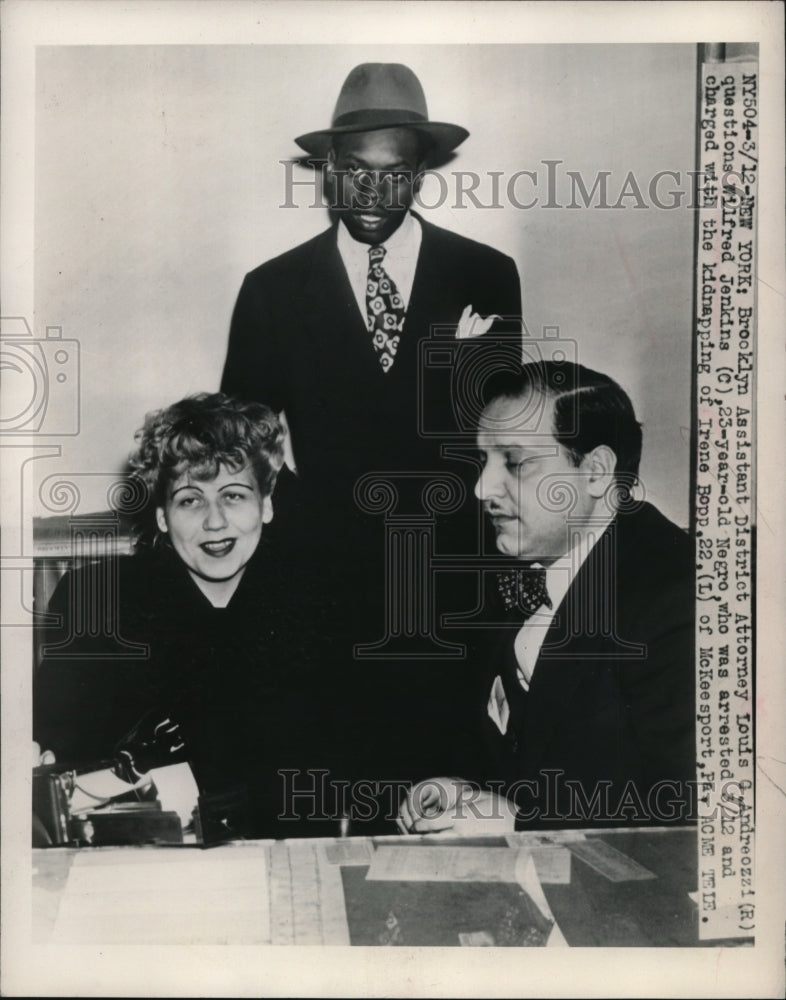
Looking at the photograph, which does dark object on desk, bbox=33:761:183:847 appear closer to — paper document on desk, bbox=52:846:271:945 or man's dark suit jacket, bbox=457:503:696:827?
paper document on desk, bbox=52:846:271:945

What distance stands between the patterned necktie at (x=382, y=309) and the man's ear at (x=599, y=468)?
0.57 metres

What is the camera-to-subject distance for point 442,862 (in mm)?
2305

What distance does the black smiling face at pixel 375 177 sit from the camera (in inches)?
91.9

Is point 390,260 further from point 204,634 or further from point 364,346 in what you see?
point 204,634

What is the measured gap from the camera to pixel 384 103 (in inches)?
91.3

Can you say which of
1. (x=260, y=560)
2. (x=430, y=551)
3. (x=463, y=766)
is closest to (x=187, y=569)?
(x=260, y=560)

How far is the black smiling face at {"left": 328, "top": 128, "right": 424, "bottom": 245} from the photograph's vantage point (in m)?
2.33

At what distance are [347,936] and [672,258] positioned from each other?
192cm

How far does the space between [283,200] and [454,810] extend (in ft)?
5.36

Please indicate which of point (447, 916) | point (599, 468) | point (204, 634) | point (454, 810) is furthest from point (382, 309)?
point (447, 916)

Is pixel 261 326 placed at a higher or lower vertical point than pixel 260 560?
higher

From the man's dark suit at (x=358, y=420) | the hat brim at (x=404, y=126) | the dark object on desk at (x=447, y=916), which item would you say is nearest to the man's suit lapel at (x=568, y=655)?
the man's dark suit at (x=358, y=420)

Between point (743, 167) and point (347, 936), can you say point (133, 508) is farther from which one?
point (743, 167)

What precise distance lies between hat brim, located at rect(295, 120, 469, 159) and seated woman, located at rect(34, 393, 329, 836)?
690 mm
